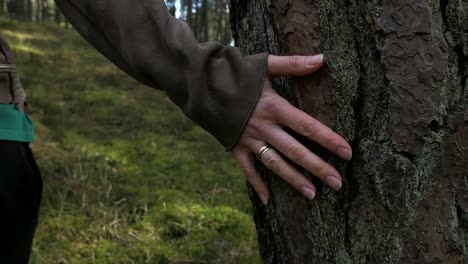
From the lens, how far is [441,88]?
100 centimetres

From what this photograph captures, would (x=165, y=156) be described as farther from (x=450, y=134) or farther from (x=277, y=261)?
(x=450, y=134)

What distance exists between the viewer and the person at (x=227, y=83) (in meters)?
1.05

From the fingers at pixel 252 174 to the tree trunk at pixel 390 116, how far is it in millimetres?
136

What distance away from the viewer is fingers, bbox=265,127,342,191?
104 centimetres

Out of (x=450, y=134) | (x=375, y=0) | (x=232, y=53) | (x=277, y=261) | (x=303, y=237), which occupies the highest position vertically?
(x=375, y=0)

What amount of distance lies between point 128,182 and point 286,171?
12.5 feet

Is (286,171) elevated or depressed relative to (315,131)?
depressed

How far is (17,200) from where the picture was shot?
1596 mm

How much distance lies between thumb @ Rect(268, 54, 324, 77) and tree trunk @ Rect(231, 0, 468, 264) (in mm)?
31

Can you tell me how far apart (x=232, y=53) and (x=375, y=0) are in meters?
0.32

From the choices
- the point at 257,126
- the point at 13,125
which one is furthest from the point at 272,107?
the point at 13,125

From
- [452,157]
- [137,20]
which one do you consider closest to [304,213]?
[452,157]

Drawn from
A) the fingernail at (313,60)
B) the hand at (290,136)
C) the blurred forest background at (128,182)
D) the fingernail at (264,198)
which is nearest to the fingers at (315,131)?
the hand at (290,136)

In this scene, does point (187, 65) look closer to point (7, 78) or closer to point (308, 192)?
point (308, 192)
